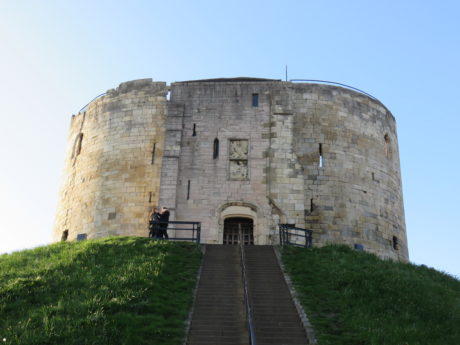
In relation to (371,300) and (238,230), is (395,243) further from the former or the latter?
(371,300)

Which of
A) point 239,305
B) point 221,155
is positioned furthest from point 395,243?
point 239,305

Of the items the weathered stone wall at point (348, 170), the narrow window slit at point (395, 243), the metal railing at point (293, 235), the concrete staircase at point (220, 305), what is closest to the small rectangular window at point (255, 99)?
the weathered stone wall at point (348, 170)

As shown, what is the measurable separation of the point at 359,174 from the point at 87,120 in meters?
11.5

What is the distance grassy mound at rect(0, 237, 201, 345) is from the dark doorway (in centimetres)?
466

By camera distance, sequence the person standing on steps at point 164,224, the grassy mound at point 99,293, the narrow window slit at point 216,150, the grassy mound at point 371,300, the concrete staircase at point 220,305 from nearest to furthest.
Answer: the grassy mound at point 99,293, the concrete staircase at point 220,305, the grassy mound at point 371,300, the person standing on steps at point 164,224, the narrow window slit at point 216,150

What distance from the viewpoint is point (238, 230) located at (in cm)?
2089

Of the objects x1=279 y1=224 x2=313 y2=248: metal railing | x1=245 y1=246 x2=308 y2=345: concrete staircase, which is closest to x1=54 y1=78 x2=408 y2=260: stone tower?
x1=279 y1=224 x2=313 y2=248: metal railing

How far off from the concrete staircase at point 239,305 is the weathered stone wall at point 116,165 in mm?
6752

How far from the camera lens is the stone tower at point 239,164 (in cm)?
2064

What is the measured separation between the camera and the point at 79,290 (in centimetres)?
1182

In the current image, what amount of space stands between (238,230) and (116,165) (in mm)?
5432

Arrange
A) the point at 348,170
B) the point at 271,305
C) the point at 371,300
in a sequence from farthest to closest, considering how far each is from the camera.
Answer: the point at 348,170 < the point at 371,300 < the point at 271,305

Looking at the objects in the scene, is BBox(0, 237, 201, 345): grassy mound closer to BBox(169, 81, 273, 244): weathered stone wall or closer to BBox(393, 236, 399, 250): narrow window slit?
BBox(169, 81, 273, 244): weathered stone wall

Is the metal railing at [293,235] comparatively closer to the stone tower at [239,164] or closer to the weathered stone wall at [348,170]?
the stone tower at [239,164]
